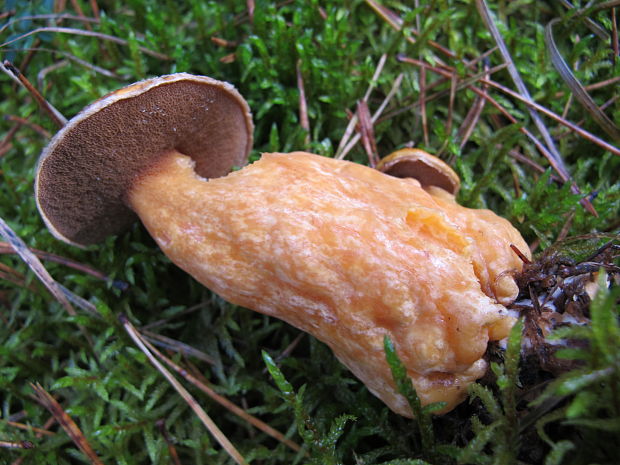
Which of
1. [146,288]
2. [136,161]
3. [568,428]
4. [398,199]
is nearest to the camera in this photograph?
[568,428]

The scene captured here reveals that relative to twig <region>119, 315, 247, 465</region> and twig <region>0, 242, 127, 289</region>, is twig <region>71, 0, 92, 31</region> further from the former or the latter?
twig <region>119, 315, 247, 465</region>

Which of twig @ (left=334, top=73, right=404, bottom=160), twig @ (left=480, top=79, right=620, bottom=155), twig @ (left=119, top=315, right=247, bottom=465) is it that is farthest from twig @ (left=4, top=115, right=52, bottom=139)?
twig @ (left=480, top=79, right=620, bottom=155)

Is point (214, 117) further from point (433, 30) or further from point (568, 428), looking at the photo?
point (568, 428)

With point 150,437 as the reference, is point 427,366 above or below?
above

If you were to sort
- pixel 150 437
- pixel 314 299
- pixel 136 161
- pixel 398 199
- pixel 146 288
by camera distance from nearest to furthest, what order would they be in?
pixel 314 299, pixel 398 199, pixel 136 161, pixel 150 437, pixel 146 288

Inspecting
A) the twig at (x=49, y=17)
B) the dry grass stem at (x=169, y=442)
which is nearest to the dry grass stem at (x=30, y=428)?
the dry grass stem at (x=169, y=442)

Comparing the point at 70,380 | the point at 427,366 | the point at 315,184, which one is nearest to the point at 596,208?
the point at 427,366
